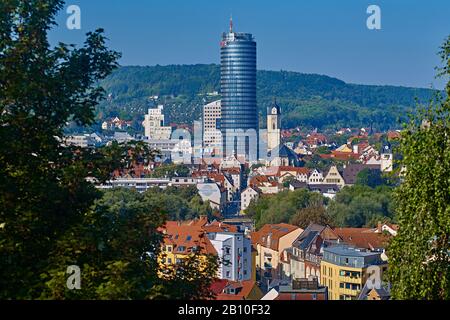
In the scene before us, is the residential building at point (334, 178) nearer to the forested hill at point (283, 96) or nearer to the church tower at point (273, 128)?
the forested hill at point (283, 96)

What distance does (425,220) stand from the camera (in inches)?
177

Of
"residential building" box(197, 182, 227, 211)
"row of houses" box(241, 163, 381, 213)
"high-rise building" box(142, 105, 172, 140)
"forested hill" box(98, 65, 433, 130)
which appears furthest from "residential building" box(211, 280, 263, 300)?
"forested hill" box(98, 65, 433, 130)

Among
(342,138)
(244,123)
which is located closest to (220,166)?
(244,123)

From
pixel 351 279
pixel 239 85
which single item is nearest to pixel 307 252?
pixel 351 279

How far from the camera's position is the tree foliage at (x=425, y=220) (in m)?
4.44

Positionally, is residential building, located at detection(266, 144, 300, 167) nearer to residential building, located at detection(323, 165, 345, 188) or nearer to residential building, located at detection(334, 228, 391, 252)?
residential building, located at detection(323, 165, 345, 188)

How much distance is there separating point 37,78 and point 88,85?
44cm

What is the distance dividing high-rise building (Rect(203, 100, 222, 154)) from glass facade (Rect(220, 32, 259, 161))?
1.05m

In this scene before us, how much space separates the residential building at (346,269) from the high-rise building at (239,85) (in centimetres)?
5856

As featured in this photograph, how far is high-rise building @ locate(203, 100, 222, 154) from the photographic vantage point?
252ft

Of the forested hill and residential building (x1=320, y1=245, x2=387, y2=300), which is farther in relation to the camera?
the forested hill

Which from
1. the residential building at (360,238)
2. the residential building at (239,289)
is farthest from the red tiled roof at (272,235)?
the residential building at (239,289)

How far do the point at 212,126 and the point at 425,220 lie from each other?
253 ft

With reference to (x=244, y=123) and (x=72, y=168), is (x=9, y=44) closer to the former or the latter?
(x=72, y=168)
